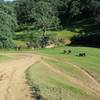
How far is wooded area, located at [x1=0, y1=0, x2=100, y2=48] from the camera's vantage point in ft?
203

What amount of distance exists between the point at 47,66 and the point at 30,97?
20.0 meters

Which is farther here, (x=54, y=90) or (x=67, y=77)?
(x=67, y=77)

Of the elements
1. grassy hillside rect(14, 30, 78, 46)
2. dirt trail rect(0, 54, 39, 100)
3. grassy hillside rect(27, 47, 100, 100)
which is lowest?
grassy hillside rect(14, 30, 78, 46)

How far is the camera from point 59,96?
2455 centimetres

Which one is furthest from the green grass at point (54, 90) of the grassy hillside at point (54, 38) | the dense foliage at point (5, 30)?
the grassy hillside at point (54, 38)

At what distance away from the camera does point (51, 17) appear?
86500mm

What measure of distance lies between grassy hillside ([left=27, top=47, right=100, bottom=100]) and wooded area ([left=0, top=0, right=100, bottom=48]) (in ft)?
45.1

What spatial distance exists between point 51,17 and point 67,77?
4952cm

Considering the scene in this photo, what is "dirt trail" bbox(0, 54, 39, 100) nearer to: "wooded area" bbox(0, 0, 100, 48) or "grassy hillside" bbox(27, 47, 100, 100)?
"grassy hillside" bbox(27, 47, 100, 100)

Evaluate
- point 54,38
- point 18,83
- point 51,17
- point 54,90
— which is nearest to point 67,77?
point 18,83

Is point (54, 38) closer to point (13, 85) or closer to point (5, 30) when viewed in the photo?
point (5, 30)

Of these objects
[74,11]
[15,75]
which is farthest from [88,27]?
[15,75]

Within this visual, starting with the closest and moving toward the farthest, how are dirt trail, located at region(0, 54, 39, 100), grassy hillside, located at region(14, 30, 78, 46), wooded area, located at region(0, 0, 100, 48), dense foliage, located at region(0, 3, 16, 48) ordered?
dirt trail, located at region(0, 54, 39, 100)
dense foliage, located at region(0, 3, 16, 48)
wooded area, located at region(0, 0, 100, 48)
grassy hillside, located at region(14, 30, 78, 46)

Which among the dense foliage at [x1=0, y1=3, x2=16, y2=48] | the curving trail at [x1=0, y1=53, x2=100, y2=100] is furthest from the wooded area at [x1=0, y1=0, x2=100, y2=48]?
the curving trail at [x1=0, y1=53, x2=100, y2=100]
